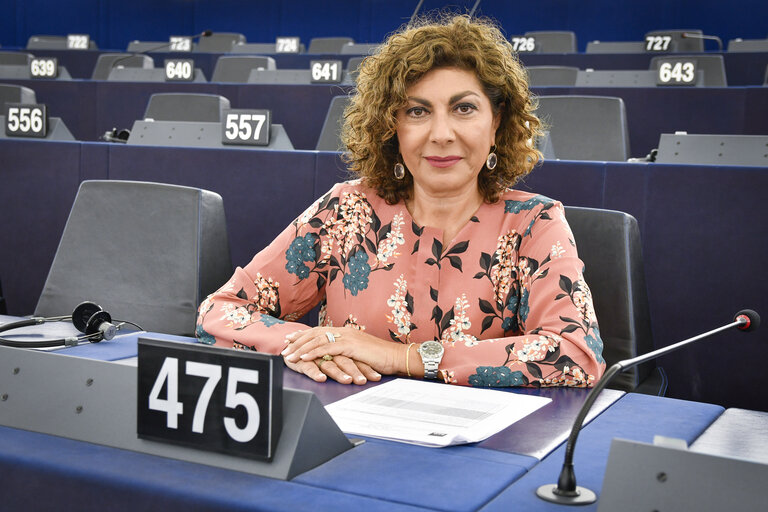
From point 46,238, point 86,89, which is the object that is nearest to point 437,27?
point 46,238

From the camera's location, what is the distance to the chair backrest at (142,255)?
5.99ft

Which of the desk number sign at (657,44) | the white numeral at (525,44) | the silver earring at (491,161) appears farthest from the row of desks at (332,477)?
the white numeral at (525,44)

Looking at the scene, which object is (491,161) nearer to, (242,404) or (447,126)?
(447,126)

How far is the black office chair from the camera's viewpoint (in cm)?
149

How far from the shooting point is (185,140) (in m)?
2.99

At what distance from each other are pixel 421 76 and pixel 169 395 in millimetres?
831

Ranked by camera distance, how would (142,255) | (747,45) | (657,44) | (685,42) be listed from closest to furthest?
(142,255) < (747,45) < (657,44) < (685,42)

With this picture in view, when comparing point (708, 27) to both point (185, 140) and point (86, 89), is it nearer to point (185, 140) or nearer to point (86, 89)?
point (86, 89)

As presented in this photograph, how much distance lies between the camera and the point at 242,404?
28.1 inches

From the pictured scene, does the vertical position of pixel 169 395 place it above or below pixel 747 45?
below

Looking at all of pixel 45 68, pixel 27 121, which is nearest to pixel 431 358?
pixel 27 121

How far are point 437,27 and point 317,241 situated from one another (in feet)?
1.43

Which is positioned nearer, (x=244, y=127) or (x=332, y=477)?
(x=332, y=477)

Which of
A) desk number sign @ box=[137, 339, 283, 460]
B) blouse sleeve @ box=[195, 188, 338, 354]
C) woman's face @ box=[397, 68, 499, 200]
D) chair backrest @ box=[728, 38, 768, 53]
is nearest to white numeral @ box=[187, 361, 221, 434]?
desk number sign @ box=[137, 339, 283, 460]
